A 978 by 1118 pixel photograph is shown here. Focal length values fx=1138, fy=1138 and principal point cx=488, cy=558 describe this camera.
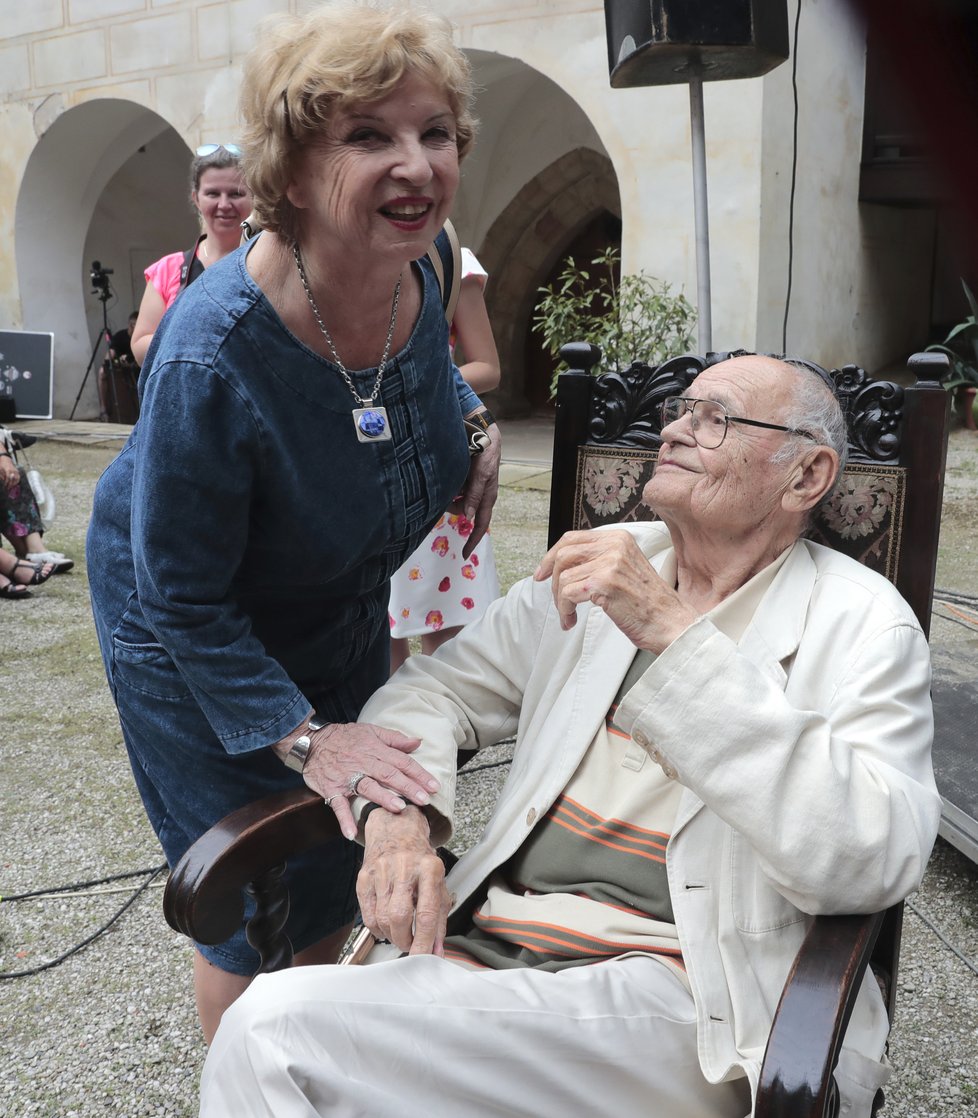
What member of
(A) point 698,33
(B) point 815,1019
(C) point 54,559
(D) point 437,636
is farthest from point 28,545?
(B) point 815,1019

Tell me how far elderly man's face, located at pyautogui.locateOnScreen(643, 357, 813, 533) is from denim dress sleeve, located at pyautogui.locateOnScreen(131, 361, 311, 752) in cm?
64

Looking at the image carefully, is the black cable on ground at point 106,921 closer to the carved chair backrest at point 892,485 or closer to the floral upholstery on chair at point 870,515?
the carved chair backrest at point 892,485

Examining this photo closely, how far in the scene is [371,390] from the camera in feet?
5.25

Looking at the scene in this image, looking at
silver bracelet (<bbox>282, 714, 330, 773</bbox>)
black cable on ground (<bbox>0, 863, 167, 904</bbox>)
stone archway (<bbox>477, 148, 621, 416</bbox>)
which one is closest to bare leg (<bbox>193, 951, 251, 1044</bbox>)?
silver bracelet (<bbox>282, 714, 330, 773</bbox>)

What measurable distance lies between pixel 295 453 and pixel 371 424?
123 millimetres

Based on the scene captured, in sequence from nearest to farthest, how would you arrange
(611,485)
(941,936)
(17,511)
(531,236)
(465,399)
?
(465,399), (611,485), (941,936), (17,511), (531,236)

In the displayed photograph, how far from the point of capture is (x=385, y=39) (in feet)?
4.48

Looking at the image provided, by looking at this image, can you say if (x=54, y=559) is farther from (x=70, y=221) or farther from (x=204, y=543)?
(x=70, y=221)

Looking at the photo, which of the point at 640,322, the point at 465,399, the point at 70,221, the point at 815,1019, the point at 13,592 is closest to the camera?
the point at 815,1019

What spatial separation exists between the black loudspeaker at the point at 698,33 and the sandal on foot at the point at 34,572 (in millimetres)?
3690

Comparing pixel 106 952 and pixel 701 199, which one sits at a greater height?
pixel 701 199

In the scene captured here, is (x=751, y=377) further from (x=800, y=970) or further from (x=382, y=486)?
(x=800, y=970)

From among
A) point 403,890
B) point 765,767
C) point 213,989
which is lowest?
point 213,989

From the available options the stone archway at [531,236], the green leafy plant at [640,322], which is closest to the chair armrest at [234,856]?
the green leafy plant at [640,322]
